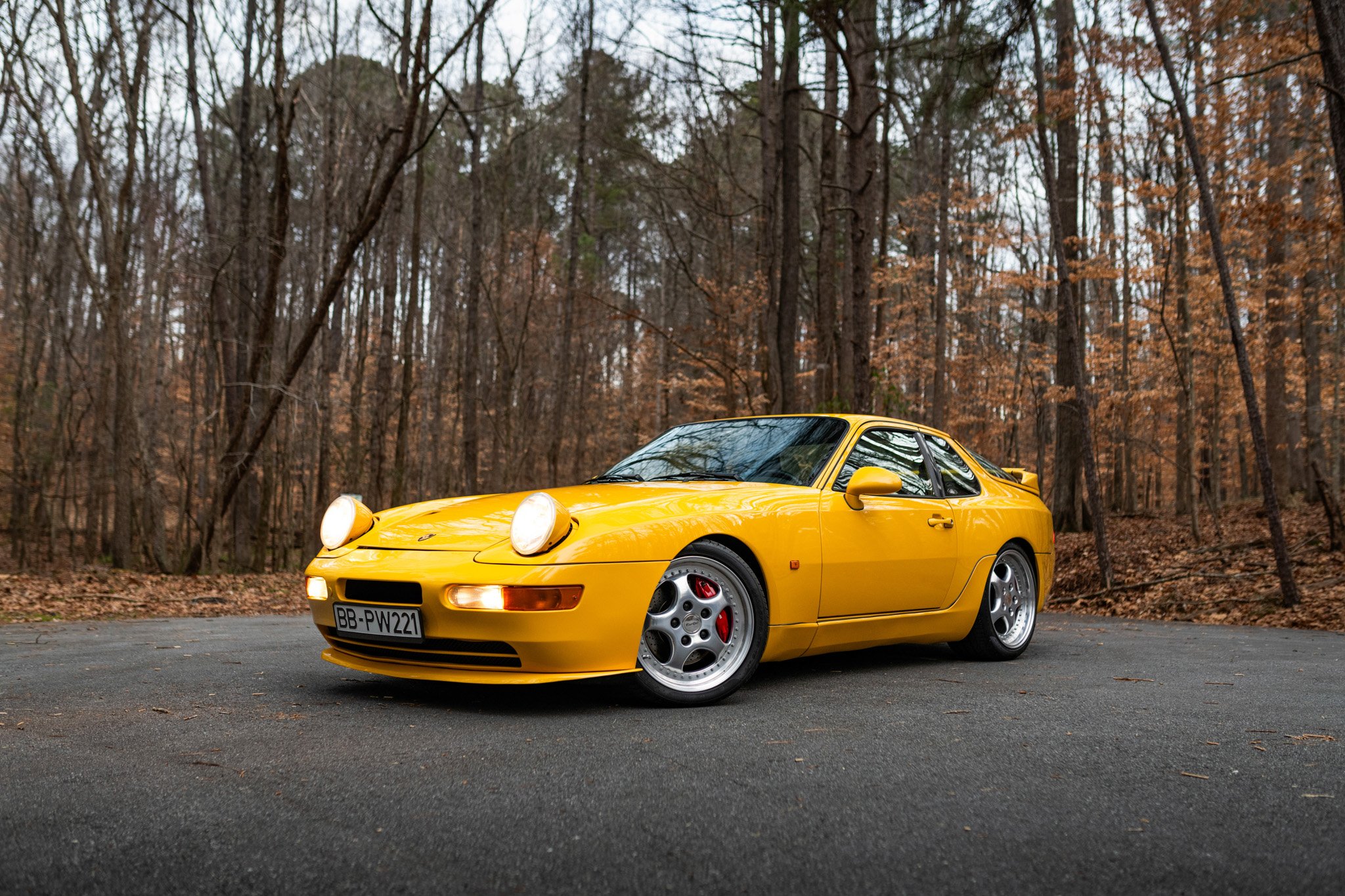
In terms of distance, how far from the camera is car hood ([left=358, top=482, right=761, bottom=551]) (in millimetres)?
4074

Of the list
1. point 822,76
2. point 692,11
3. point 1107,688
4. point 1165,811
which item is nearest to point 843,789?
point 1165,811

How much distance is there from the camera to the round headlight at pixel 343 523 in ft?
15.2

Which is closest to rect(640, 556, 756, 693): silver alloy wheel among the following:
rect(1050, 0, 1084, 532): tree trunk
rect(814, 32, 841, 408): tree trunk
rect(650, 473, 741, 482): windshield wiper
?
rect(650, 473, 741, 482): windshield wiper

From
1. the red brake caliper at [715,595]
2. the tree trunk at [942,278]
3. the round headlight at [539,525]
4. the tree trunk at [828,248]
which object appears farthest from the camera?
the tree trunk at [942,278]

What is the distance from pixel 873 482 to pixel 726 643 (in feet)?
3.53

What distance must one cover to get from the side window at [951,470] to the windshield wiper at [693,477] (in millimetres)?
1515

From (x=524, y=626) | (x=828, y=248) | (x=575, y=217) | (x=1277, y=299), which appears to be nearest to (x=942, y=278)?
(x=828, y=248)

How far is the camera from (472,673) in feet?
12.7

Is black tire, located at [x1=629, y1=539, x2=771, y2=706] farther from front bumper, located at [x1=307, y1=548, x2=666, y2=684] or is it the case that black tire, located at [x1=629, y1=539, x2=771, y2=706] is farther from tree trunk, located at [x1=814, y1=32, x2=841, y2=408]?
tree trunk, located at [x1=814, y1=32, x2=841, y2=408]

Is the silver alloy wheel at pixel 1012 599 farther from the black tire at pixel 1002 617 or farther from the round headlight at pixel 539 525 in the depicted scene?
the round headlight at pixel 539 525

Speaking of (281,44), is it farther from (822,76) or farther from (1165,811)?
(1165,811)

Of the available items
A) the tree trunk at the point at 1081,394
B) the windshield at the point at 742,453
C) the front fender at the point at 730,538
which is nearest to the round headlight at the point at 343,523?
the front fender at the point at 730,538

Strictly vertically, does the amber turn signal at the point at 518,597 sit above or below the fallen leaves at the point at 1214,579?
above

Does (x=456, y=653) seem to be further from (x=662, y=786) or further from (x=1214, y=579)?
(x=1214, y=579)
